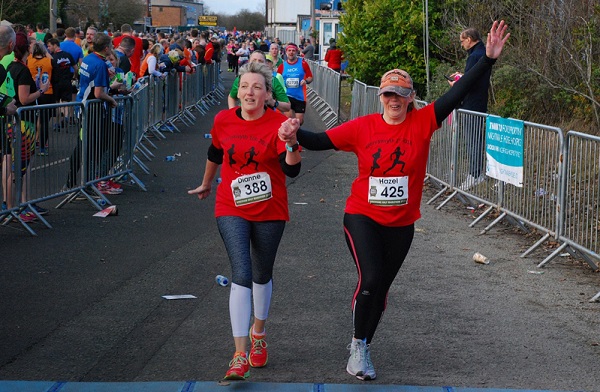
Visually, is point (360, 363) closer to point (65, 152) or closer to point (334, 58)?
point (65, 152)

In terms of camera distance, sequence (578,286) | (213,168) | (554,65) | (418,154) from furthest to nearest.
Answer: (554,65) → (578,286) → (213,168) → (418,154)

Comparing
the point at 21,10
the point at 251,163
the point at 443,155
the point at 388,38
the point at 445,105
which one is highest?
the point at 21,10

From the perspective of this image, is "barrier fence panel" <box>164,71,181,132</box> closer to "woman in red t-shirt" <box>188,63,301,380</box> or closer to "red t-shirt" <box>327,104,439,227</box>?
"woman in red t-shirt" <box>188,63,301,380</box>

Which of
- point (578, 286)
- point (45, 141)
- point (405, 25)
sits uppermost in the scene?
point (405, 25)

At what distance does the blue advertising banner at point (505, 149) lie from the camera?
10.3 metres

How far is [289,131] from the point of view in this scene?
217 inches

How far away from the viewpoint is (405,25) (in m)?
22.9

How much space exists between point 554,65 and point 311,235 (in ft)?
25.5

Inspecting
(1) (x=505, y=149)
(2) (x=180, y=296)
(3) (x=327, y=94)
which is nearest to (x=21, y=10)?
(3) (x=327, y=94)

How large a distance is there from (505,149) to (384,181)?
5.11 metres

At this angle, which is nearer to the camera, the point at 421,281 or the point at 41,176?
the point at 421,281

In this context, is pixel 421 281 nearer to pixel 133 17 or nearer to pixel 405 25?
pixel 405 25

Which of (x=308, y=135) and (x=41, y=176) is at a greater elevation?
Result: (x=308, y=135)

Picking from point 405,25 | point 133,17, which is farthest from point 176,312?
point 133,17
